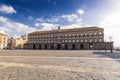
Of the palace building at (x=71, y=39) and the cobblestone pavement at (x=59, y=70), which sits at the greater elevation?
the palace building at (x=71, y=39)

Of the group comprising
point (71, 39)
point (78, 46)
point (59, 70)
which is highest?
point (71, 39)

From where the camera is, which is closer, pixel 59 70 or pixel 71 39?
pixel 59 70

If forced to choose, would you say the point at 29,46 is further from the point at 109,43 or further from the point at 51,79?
the point at 51,79

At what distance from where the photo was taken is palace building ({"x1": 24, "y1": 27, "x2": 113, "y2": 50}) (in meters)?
54.4

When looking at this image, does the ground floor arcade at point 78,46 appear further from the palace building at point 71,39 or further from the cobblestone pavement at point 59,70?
the cobblestone pavement at point 59,70

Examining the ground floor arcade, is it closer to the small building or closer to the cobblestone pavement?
the small building

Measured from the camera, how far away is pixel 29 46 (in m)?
70.4

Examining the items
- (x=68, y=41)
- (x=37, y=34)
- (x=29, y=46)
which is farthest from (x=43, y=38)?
(x=68, y=41)

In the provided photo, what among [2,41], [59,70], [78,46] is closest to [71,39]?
[78,46]

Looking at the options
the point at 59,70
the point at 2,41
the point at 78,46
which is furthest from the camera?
the point at 2,41

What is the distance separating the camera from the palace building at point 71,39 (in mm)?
54375

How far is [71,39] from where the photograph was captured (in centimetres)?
6062

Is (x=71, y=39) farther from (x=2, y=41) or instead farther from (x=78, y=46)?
(x=2, y=41)

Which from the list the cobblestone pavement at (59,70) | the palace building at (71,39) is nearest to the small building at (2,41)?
the palace building at (71,39)
